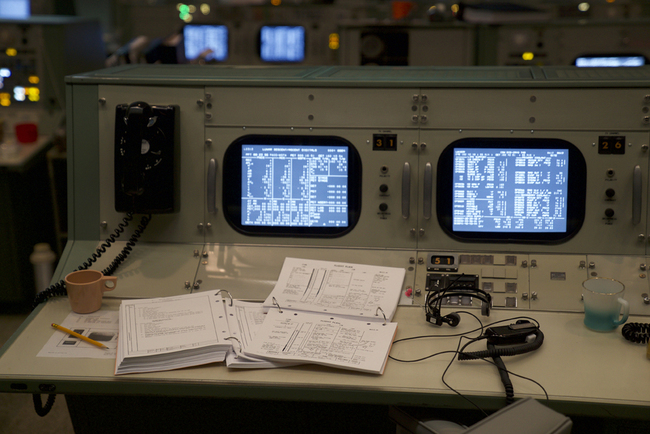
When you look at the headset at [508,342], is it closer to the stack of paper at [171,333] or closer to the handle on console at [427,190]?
the handle on console at [427,190]

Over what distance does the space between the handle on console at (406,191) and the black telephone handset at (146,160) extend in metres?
0.67

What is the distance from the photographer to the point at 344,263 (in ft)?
5.88

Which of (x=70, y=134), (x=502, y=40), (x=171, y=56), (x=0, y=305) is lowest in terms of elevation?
(x=0, y=305)

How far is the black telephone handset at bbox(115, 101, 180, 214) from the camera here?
1790mm

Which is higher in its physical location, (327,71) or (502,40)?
(502,40)

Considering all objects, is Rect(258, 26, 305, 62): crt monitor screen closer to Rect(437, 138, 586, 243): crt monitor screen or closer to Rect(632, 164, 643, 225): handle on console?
Rect(437, 138, 586, 243): crt monitor screen

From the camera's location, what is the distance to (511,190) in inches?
70.7

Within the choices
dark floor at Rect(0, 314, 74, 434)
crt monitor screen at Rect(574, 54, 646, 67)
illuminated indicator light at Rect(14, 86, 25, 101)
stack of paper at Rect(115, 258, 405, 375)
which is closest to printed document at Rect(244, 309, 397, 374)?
stack of paper at Rect(115, 258, 405, 375)

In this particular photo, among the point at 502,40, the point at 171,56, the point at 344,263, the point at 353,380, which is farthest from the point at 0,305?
the point at 502,40

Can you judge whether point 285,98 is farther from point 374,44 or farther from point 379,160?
point 374,44

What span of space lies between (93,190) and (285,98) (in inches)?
25.1

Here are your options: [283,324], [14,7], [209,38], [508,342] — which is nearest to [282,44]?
[209,38]

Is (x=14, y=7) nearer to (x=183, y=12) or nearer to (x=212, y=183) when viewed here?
(x=183, y=12)

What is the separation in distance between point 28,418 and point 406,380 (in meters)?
1.78
